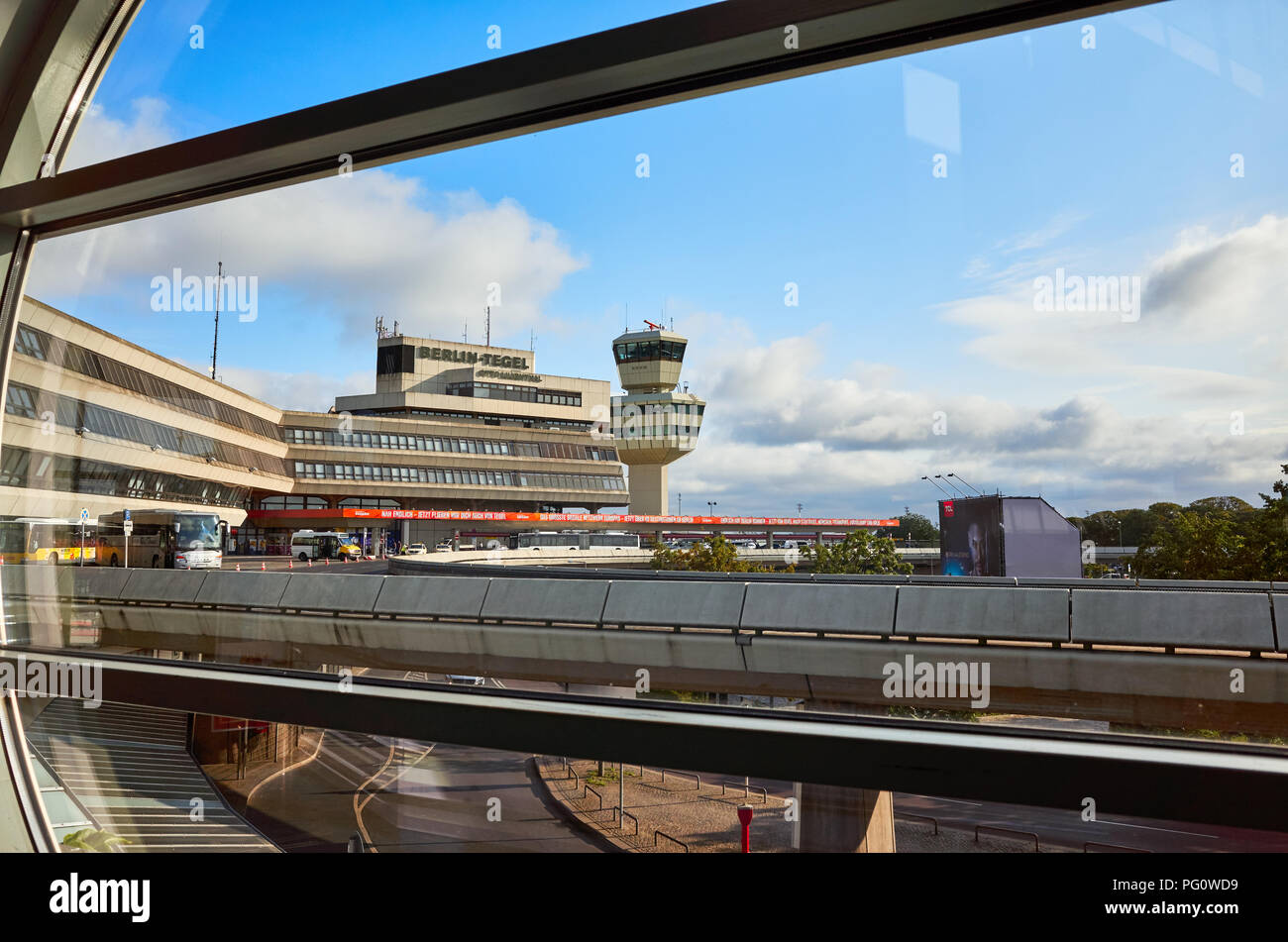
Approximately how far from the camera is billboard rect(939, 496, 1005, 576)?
295 cm

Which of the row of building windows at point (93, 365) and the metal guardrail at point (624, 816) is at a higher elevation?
the row of building windows at point (93, 365)

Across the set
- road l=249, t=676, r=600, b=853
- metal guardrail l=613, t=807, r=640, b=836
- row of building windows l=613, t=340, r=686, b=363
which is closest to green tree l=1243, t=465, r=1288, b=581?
metal guardrail l=613, t=807, r=640, b=836

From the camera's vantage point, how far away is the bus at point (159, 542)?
128 inches

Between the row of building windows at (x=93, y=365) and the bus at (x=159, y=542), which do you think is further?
the row of building windows at (x=93, y=365)

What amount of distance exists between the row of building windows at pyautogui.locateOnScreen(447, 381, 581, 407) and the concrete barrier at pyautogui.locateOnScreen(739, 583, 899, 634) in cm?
487

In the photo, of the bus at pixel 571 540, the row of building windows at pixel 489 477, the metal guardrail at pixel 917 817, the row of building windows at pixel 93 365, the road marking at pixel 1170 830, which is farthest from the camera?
the row of building windows at pixel 489 477

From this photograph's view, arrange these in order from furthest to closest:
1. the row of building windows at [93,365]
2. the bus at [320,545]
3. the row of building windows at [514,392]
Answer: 1. the row of building windows at [514,392]
2. the bus at [320,545]
3. the row of building windows at [93,365]

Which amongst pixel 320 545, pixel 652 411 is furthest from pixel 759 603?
pixel 652 411

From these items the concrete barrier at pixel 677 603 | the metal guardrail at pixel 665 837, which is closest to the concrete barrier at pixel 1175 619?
the concrete barrier at pixel 677 603

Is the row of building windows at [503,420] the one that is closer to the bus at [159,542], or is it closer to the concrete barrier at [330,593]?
the bus at [159,542]

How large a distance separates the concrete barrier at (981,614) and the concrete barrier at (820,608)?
73 millimetres

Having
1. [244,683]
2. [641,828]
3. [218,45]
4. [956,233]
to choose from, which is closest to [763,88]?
[956,233]

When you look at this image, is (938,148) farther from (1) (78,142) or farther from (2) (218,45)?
(1) (78,142)

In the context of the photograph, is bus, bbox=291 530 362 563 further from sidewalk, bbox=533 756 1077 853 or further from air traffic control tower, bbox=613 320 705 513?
sidewalk, bbox=533 756 1077 853
